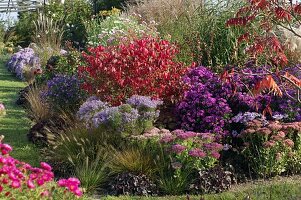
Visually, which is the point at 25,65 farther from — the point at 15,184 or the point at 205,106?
the point at 15,184

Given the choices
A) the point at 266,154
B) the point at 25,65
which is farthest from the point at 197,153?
the point at 25,65

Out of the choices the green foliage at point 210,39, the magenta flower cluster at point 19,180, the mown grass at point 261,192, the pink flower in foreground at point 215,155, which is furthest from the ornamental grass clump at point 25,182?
the green foliage at point 210,39

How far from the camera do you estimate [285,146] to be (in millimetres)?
7672


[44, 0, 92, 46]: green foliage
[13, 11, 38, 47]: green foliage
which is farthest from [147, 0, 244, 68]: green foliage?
[13, 11, 38, 47]: green foliage

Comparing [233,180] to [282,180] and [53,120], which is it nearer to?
→ [282,180]

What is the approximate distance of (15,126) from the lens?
11.0 meters

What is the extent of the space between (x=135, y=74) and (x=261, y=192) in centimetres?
298

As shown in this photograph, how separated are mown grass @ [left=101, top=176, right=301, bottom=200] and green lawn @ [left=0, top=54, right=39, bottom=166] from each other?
235 centimetres

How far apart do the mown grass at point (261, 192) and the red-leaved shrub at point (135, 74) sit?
232cm

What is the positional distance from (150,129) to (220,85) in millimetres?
1451

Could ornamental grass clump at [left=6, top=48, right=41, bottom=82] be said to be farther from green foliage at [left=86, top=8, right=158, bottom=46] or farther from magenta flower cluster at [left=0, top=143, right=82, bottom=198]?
magenta flower cluster at [left=0, top=143, right=82, bottom=198]

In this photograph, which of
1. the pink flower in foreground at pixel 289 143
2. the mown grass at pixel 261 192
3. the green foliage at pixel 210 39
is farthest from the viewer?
the green foliage at pixel 210 39

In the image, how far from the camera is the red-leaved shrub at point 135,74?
30.0ft

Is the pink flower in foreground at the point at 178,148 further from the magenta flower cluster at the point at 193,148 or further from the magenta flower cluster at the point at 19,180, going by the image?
the magenta flower cluster at the point at 19,180
